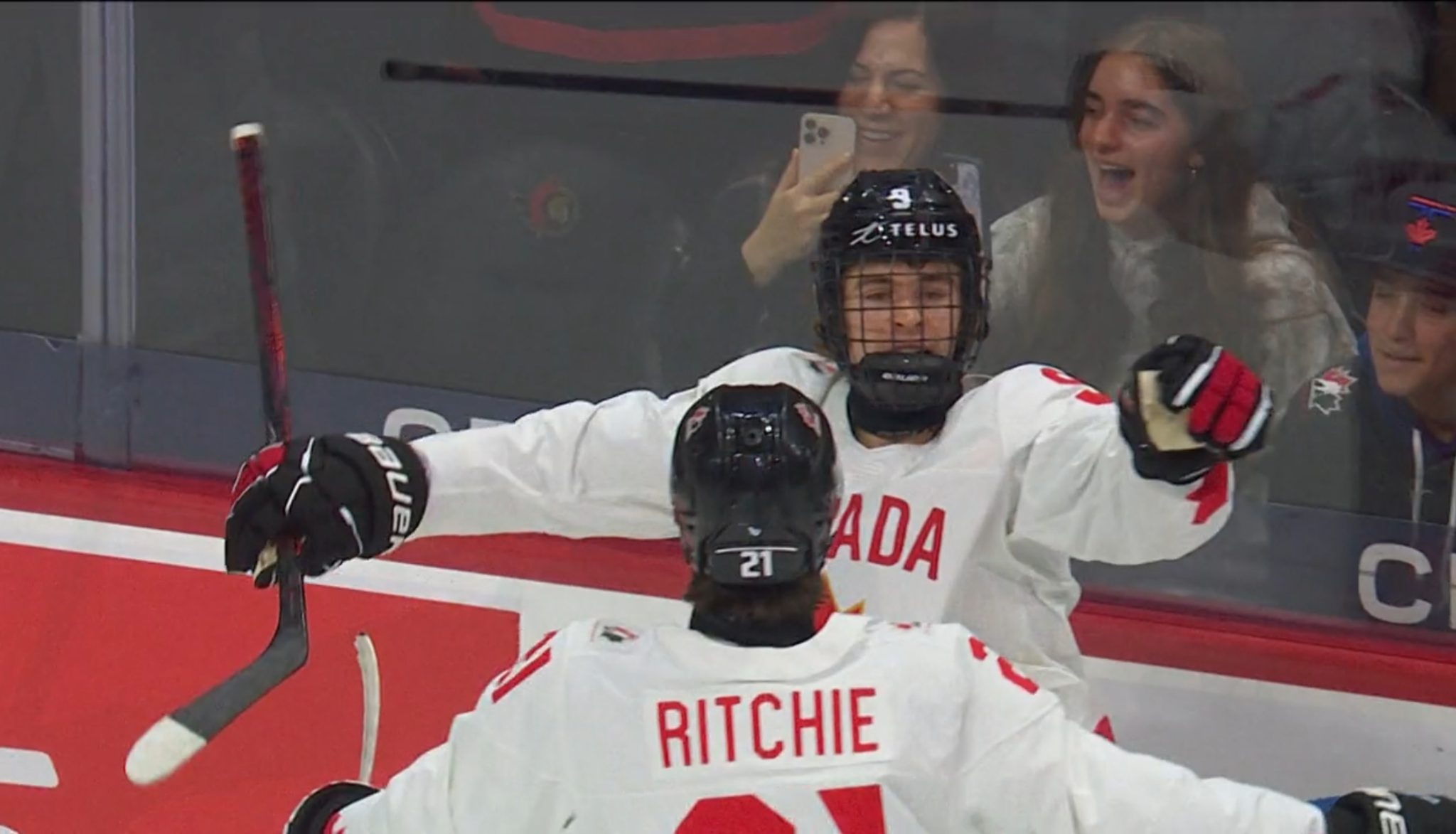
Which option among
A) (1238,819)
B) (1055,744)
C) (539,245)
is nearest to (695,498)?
(1055,744)

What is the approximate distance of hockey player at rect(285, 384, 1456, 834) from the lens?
1472 mm

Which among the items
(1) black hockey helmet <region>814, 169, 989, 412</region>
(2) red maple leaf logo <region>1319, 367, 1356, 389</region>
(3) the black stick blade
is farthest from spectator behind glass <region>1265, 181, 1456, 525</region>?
(3) the black stick blade

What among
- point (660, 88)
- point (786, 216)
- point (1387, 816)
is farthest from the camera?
point (660, 88)

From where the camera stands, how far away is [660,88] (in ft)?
9.17

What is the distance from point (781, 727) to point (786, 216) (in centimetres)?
92

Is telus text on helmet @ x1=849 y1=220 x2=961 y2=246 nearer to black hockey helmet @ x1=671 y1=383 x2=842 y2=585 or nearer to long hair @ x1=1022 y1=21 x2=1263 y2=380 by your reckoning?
black hockey helmet @ x1=671 y1=383 x2=842 y2=585

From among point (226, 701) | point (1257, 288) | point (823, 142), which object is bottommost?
point (226, 701)

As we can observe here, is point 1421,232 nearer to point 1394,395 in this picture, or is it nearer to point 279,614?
point 1394,395

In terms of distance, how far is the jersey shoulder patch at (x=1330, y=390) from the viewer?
2.09m

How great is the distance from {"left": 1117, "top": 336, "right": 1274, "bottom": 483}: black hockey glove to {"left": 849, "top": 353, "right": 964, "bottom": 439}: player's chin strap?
0.74ft

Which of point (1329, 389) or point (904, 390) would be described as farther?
point (1329, 389)

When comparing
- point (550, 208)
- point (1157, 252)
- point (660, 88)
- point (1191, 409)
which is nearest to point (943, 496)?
point (1191, 409)

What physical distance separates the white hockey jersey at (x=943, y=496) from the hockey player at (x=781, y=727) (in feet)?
0.84

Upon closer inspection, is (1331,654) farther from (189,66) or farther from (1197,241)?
(189,66)
